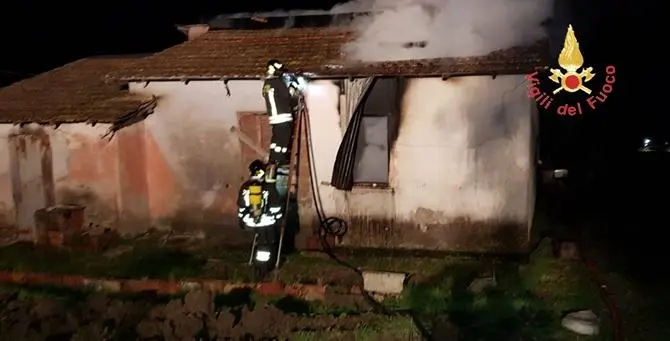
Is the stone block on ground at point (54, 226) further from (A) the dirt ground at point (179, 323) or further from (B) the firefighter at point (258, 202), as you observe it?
(B) the firefighter at point (258, 202)

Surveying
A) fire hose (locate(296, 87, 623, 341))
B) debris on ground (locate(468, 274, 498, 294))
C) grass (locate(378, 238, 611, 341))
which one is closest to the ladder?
fire hose (locate(296, 87, 623, 341))

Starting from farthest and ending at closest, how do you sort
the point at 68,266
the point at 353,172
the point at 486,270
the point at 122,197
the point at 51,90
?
the point at 51,90, the point at 122,197, the point at 353,172, the point at 68,266, the point at 486,270

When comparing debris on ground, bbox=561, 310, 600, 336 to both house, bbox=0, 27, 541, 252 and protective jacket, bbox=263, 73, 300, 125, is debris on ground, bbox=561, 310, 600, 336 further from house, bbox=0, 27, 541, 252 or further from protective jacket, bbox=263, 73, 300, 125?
protective jacket, bbox=263, 73, 300, 125

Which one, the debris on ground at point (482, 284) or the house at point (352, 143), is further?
the house at point (352, 143)

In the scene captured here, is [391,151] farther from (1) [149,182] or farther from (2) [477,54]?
(1) [149,182]

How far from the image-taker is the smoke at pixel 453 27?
12.1 m

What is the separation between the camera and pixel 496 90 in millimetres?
11688

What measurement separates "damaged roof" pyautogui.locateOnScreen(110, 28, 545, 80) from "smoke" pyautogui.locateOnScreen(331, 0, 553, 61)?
0.84 feet

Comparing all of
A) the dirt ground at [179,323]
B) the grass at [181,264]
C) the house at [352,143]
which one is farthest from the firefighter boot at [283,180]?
the dirt ground at [179,323]

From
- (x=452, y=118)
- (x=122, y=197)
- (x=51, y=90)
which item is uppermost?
(x=51, y=90)

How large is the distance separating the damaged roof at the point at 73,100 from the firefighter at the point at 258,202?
3495 millimetres

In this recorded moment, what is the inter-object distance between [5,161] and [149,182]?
126 inches

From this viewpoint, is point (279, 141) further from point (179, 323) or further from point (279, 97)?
point (179, 323)

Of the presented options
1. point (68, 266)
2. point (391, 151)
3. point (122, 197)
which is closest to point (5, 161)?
point (122, 197)
